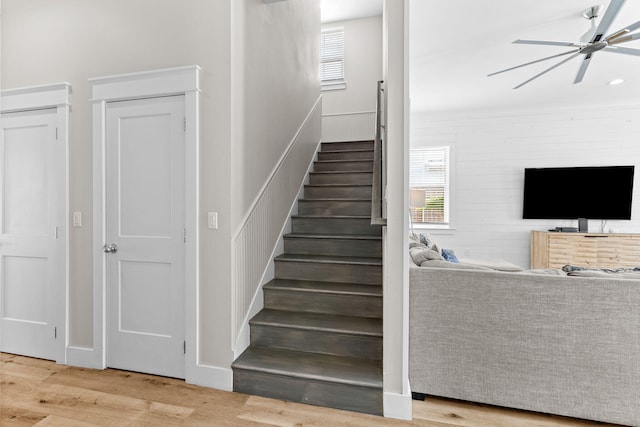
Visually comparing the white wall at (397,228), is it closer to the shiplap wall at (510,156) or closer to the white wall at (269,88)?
the white wall at (269,88)

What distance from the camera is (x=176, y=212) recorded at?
2447mm

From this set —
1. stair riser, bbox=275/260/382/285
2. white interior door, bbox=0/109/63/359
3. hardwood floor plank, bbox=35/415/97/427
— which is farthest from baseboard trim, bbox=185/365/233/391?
white interior door, bbox=0/109/63/359

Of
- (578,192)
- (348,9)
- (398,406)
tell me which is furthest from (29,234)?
(578,192)

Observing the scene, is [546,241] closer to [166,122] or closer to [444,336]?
[444,336]

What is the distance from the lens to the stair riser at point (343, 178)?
3953 mm

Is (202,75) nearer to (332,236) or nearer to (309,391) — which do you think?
(332,236)

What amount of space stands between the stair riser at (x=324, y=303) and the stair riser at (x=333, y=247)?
57 cm

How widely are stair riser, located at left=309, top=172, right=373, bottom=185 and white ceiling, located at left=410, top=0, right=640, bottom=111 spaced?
153 centimetres

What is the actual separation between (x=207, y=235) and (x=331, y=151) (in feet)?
8.81

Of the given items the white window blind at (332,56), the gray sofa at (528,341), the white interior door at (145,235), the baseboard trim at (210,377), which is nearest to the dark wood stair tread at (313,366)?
the baseboard trim at (210,377)

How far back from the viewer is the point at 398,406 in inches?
79.8

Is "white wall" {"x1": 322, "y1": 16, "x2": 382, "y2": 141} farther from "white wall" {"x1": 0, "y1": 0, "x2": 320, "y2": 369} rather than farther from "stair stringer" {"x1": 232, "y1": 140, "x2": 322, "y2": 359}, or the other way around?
"white wall" {"x1": 0, "y1": 0, "x2": 320, "y2": 369}

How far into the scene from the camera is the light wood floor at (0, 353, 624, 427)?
2.00m

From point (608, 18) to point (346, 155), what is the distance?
9.06ft
